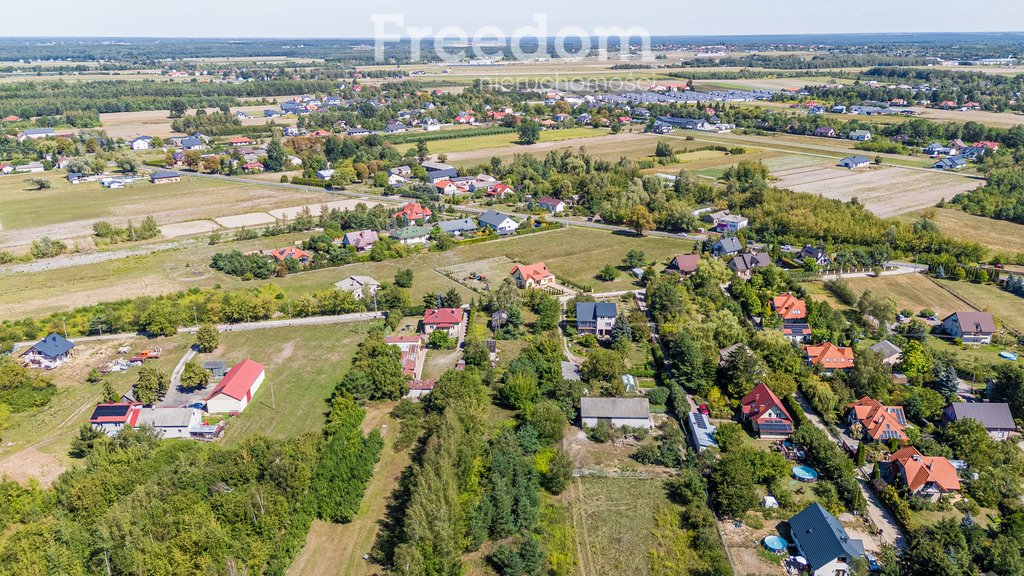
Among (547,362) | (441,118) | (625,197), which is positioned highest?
(441,118)

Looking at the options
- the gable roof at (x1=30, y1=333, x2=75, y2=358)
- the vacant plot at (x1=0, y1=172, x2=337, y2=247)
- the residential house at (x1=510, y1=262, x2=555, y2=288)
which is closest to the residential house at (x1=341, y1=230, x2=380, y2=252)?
the residential house at (x1=510, y1=262, x2=555, y2=288)

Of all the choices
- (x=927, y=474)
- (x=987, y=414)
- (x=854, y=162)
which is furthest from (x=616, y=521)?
(x=854, y=162)

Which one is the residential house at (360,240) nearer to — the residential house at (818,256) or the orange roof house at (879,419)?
the residential house at (818,256)

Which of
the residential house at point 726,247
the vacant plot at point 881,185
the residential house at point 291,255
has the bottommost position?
the residential house at point 291,255

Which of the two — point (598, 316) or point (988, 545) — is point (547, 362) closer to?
point (598, 316)

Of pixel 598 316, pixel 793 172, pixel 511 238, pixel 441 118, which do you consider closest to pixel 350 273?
pixel 511 238

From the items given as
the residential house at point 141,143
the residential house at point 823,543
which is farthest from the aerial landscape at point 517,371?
the residential house at point 141,143
